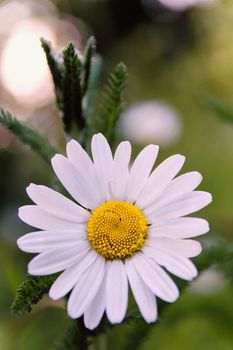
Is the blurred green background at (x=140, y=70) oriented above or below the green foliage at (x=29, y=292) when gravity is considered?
below

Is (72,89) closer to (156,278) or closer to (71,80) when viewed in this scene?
Result: (71,80)

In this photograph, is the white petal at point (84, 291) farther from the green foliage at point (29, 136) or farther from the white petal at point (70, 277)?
the green foliage at point (29, 136)

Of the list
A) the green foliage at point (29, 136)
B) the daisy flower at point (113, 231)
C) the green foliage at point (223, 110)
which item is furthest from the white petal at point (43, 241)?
the green foliage at point (223, 110)

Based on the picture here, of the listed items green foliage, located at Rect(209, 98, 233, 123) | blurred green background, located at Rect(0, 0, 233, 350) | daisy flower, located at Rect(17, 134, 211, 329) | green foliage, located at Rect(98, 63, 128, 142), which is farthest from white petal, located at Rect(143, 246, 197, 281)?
blurred green background, located at Rect(0, 0, 233, 350)

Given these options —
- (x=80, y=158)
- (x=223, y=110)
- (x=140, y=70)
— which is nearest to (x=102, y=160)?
(x=80, y=158)

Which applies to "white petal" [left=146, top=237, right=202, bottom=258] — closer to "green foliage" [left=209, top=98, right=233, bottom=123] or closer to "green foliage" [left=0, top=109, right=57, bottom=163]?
"green foliage" [left=0, top=109, right=57, bottom=163]
